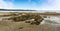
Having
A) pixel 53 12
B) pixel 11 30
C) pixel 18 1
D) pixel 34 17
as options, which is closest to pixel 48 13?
pixel 53 12

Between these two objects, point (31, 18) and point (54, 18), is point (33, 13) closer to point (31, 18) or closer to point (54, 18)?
point (31, 18)

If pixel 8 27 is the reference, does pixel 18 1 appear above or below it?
above

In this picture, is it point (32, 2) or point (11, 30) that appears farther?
point (32, 2)

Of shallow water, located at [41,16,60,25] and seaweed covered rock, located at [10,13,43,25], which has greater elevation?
seaweed covered rock, located at [10,13,43,25]

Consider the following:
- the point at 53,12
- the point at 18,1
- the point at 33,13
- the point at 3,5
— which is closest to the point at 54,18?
the point at 53,12

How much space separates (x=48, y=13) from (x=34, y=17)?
154 mm

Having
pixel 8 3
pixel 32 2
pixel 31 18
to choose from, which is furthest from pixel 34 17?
pixel 8 3

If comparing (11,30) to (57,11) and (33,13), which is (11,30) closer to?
(33,13)

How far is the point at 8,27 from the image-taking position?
23.8 inches

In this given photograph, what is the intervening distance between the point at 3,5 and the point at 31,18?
245 mm

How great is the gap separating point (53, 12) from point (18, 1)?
299 millimetres

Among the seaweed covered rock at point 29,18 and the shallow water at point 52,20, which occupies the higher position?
the seaweed covered rock at point 29,18

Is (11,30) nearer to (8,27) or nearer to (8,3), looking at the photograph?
(8,27)

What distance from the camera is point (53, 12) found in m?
0.80
